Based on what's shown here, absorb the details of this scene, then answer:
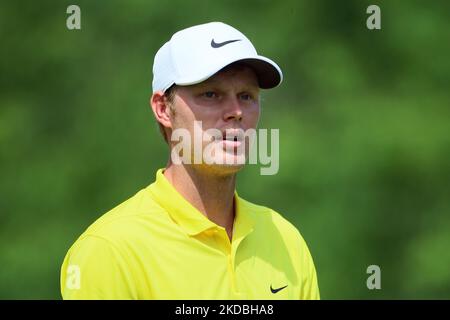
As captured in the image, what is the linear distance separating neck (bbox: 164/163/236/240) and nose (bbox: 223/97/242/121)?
107 millimetres

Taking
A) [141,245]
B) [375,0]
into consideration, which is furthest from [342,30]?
[141,245]

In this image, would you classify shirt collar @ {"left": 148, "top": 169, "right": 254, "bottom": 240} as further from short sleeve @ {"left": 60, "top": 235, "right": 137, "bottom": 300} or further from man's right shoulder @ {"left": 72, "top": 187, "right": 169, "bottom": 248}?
short sleeve @ {"left": 60, "top": 235, "right": 137, "bottom": 300}

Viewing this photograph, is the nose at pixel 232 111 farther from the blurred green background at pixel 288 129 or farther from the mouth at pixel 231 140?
the blurred green background at pixel 288 129

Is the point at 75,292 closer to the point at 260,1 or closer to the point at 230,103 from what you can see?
the point at 230,103

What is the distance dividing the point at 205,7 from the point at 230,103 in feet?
8.34

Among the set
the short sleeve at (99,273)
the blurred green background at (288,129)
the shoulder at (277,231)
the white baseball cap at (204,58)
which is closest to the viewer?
the short sleeve at (99,273)

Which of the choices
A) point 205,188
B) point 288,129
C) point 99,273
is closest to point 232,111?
point 205,188

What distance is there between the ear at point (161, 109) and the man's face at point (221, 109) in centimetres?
4

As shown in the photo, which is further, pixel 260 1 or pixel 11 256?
pixel 260 1

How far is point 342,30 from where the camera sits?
175 inches

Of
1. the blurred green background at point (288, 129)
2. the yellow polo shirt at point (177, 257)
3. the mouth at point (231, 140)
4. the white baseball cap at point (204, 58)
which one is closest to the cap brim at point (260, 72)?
the white baseball cap at point (204, 58)

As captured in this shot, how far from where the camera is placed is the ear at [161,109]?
1.76 metres

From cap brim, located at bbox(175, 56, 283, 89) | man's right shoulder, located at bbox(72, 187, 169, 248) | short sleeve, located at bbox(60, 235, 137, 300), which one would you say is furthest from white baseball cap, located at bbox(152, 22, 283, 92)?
short sleeve, located at bbox(60, 235, 137, 300)

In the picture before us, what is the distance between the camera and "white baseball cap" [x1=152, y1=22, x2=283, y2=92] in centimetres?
166
